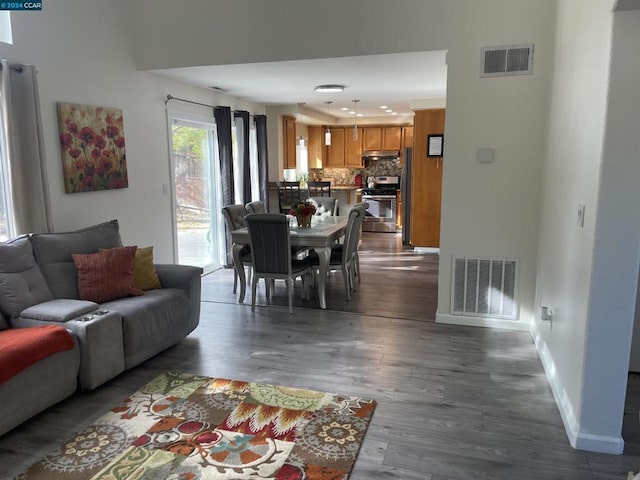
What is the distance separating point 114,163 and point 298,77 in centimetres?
216

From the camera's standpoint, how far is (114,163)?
4.47 m

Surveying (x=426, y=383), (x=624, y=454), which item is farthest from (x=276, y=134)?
(x=624, y=454)

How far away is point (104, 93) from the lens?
14.4 ft

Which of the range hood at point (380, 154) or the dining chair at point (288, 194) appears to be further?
the range hood at point (380, 154)

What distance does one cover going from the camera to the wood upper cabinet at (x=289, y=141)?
8367 millimetres

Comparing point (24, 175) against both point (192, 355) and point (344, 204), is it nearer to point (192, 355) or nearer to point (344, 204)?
point (192, 355)

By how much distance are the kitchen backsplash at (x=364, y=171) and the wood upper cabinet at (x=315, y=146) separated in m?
0.40

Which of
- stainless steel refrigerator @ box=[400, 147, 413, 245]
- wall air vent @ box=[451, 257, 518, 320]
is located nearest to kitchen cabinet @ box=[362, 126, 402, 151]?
stainless steel refrigerator @ box=[400, 147, 413, 245]

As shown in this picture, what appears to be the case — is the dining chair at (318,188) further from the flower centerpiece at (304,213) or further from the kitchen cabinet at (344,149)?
the flower centerpiece at (304,213)

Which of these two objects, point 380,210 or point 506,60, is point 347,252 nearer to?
point 506,60

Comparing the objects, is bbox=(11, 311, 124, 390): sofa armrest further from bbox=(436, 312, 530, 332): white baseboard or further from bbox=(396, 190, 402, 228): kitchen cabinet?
bbox=(396, 190, 402, 228): kitchen cabinet

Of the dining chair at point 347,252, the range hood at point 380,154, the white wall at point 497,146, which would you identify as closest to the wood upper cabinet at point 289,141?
the range hood at point 380,154

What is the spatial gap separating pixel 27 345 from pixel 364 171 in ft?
30.6

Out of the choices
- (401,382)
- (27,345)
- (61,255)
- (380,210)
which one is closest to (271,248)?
(61,255)
